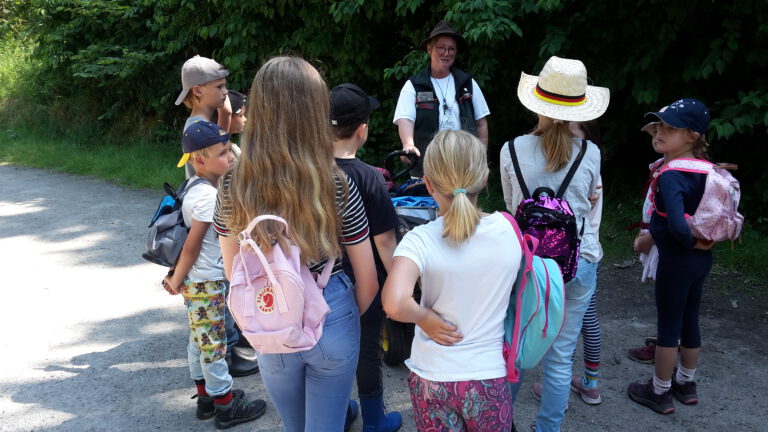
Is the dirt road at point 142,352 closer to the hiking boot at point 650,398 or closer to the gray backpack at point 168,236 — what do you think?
the hiking boot at point 650,398

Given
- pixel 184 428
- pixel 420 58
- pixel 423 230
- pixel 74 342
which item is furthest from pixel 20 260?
pixel 423 230

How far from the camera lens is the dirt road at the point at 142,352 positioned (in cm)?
353

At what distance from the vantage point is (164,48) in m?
11.7

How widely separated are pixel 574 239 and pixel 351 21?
239 inches

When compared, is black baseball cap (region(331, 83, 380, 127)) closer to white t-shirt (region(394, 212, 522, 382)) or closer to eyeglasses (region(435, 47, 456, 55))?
white t-shirt (region(394, 212, 522, 382))

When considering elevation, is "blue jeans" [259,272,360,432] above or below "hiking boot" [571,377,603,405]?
above

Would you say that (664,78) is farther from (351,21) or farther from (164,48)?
(164,48)

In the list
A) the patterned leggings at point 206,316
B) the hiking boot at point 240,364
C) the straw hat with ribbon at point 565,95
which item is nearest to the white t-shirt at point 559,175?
the straw hat with ribbon at point 565,95

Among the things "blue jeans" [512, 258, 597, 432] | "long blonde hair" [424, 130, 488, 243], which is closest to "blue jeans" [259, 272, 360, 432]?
Result: "long blonde hair" [424, 130, 488, 243]

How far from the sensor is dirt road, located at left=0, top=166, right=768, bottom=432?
3531 mm

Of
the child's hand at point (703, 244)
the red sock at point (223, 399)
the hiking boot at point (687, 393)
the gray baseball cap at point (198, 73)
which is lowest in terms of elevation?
the hiking boot at point (687, 393)

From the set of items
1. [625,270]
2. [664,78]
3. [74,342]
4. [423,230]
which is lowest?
[625,270]

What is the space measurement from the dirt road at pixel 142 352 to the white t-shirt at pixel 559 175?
124 cm

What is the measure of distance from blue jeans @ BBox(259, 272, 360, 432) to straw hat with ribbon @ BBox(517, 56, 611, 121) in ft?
4.32
